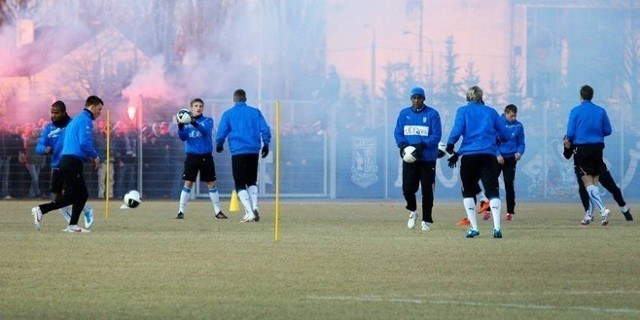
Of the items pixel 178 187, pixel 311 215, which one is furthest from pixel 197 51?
pixel 311 215

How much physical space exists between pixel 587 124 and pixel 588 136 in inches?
8.2

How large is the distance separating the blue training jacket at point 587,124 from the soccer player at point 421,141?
345 centimetres

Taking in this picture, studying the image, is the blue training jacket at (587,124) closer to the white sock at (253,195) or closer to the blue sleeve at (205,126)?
the white sock at (253,195)

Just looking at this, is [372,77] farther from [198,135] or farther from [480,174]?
[480,174]

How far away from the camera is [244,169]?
2630 centimetres

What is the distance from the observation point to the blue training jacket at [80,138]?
2147 cm

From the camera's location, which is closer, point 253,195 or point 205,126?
point 253,195

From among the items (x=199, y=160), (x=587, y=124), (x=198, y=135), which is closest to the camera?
(x=587, y=124)

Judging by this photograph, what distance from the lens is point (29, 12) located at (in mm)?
44094

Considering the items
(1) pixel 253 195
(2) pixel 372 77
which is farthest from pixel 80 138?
(2) pixel 372 77

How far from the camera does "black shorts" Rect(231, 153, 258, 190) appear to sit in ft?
86.1

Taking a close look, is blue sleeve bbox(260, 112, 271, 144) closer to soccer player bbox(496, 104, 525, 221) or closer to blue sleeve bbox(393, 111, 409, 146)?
blue sleeve bbox(393, 111, 409, 146)

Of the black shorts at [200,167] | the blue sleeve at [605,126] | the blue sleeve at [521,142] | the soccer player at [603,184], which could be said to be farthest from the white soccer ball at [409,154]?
the black shorts at [200,167]

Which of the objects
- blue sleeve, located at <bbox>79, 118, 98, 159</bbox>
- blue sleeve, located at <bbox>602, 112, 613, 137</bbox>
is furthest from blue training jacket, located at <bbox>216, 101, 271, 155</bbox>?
blue sleeve, located at <bbox>602, 112, 613, 137</bbox>
